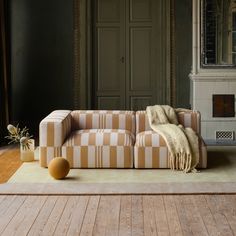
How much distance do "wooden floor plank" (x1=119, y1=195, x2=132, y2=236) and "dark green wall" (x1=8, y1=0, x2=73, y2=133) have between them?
181 inches

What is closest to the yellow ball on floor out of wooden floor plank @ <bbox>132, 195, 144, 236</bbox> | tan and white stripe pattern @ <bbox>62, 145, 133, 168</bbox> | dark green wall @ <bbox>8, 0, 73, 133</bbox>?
tan and white stripe pattern @ <bbox>62, 145, 133, 168</bbox>

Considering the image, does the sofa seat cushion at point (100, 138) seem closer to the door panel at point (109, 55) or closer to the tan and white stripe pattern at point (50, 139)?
the tan and white stripe pattern at point (50, 139)

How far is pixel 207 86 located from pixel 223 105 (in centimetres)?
34

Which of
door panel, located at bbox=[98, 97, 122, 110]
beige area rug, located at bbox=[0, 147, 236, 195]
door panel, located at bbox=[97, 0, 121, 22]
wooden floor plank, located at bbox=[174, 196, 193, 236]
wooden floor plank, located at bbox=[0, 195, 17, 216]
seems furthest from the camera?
door panel, located at bbox=[98, 97, 122, 110]

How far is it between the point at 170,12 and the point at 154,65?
2.81ft

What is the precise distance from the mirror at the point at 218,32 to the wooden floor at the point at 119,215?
11.0ft

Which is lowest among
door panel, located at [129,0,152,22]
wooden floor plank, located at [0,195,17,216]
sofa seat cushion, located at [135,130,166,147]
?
wooden floor plank, located at [0,195,17,216]

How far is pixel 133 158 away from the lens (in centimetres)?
583

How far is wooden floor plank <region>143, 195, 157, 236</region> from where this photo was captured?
370cm

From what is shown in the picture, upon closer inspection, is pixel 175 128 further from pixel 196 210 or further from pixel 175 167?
pixel 196 210

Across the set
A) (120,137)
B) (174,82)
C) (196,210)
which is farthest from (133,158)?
(174,82)

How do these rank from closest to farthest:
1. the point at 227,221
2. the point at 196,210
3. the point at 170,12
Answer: the point at 227,221, the point at 196,210, the point at 170,12

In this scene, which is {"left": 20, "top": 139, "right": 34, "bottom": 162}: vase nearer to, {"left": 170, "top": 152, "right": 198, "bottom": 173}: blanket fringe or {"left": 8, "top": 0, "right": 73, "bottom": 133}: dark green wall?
{"left": 170, "top": 152, "right": 198, "bottom": 173}: blanket fringe

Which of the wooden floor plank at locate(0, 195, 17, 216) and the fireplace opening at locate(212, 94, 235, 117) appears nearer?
the wooden floor plank at locate(0, 195, 17, 216)
